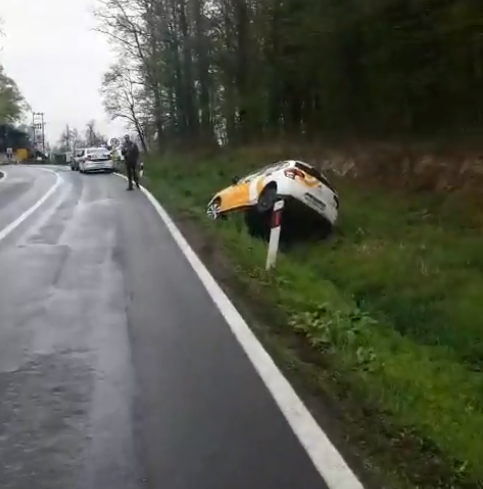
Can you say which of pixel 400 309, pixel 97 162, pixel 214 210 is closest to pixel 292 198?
pixel 214 210

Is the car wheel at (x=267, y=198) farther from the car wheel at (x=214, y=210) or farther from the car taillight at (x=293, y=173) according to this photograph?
the car wheel at (x=214, y=210)

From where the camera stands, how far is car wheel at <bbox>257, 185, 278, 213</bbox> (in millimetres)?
16570

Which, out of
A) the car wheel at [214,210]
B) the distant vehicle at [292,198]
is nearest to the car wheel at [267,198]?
the distant vehicle at [292,198]

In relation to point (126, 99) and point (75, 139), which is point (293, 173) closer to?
point (126, 99)

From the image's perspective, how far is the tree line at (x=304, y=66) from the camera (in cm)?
2383

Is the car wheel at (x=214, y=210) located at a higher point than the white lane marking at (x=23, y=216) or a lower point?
higher

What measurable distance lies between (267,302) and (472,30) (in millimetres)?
12757

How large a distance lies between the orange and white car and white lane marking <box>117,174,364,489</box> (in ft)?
20.5

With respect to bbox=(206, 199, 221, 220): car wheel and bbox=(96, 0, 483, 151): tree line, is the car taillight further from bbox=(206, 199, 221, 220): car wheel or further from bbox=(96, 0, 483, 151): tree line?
bbox=(96, 0, 483, 151): tree line

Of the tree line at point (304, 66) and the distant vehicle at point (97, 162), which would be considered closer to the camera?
the tree line at point (304, 66)

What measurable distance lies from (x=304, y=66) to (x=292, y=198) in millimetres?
16554

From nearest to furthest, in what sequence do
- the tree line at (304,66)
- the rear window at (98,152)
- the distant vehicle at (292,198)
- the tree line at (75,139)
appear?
the distant vehicle at (292,198)
the tree line at (304,66)
the rear window at (98,152)
the tree line at (75,139)

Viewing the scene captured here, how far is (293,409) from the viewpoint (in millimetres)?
5895

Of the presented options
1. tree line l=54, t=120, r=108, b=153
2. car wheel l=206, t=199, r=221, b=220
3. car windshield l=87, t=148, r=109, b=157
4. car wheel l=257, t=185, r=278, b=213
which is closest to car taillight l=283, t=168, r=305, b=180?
car wheel l=257, t=185, r=278, b=213
